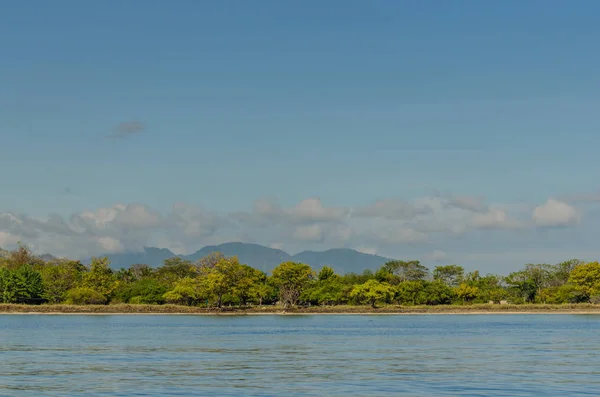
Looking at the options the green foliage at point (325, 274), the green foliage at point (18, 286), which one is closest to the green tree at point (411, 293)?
the green foliage at point (325, 274)

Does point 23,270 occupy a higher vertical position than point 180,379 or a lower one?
higher

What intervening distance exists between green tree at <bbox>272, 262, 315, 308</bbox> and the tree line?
0.15m

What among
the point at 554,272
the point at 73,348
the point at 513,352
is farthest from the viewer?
the point at 554,272

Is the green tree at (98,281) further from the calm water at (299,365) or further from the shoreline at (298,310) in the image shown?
the calm water at (299,365)

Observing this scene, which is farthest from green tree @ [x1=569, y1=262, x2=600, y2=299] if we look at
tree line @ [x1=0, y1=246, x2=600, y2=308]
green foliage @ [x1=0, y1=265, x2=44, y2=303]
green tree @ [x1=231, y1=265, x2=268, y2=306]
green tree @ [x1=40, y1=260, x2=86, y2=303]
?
green foliage @ [x1=0, y1=265, x2=44, y2=303]

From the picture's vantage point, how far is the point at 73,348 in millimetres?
46250

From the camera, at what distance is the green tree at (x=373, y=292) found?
11244 cm

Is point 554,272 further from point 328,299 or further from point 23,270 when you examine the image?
point 23,270

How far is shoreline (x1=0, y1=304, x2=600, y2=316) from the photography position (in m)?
109

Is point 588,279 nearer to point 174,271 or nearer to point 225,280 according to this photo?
point 225,280

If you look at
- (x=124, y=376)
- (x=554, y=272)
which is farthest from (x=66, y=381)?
(x=554, y=272)

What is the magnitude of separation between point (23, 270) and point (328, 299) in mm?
45534

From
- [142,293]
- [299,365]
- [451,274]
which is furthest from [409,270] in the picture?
[299,365]

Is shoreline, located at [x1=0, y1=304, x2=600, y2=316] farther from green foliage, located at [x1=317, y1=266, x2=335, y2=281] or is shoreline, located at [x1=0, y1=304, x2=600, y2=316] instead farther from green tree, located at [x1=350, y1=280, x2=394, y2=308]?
green foliage, located at [x1=317, y1=266, x2=335, y2=281]
